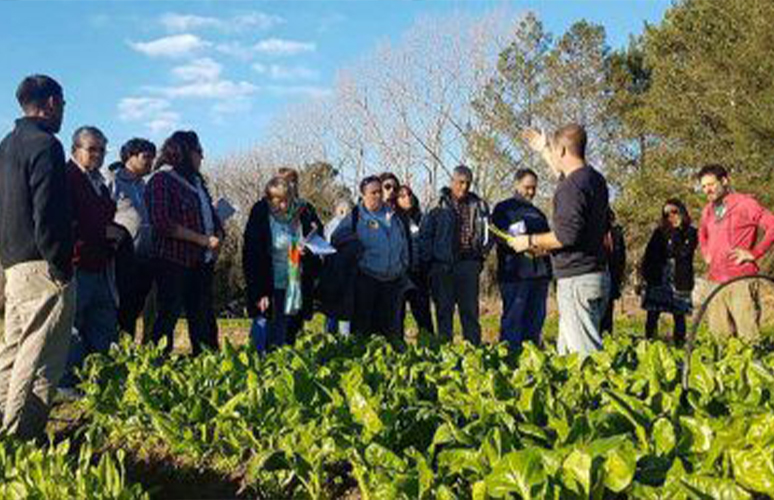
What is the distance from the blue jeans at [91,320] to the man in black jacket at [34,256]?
123 cm

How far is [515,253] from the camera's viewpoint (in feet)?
28.4

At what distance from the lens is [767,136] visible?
23.3 metres

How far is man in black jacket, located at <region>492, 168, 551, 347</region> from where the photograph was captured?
28.4 feet

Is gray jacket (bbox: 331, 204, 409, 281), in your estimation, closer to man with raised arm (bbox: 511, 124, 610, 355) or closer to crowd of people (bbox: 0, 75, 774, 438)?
crowd of people (bbox: 0, 75, 774, 438)

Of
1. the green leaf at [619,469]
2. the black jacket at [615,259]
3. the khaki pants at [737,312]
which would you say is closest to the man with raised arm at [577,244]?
the khaki pants at [737,312]

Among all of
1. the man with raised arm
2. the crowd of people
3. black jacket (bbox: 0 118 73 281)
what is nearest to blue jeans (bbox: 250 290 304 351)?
the crowd of people

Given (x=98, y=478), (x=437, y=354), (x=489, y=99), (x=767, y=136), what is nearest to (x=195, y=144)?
(x=437, y=354)

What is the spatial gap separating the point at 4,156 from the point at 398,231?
12.4 feet

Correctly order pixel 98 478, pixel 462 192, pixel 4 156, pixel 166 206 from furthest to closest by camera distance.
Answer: pixel 462 192
pixel 166 206
pixel 4 156
pixel 98 478

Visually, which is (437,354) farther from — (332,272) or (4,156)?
(4,156)

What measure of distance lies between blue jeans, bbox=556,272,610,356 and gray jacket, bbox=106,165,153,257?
3623 mm

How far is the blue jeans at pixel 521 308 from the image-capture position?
342 inches

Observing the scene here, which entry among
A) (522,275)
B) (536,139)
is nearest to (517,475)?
(536,139)

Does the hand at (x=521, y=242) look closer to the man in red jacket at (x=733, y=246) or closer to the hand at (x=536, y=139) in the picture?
the hand at (x=536, y=139)
